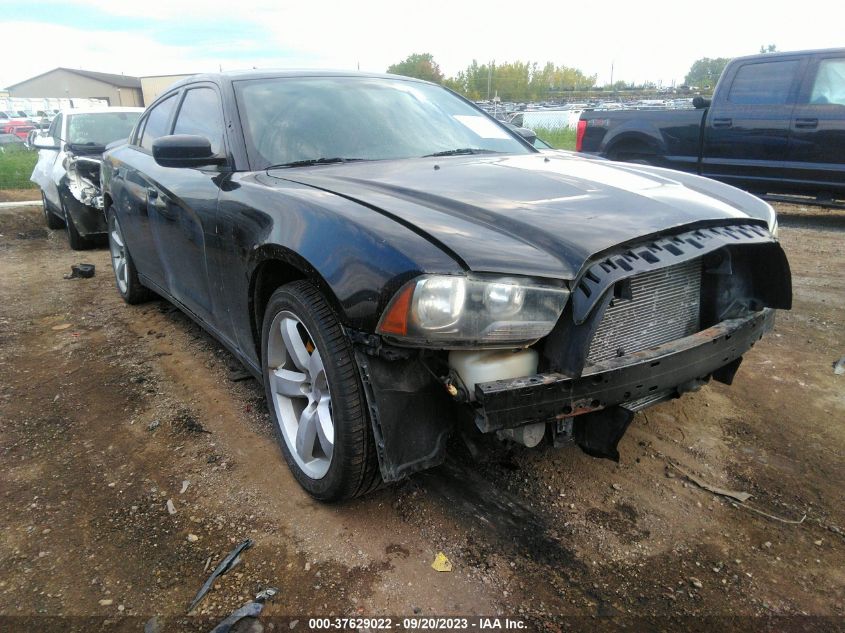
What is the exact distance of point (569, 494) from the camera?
7.63 ft

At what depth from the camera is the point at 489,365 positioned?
174 centimetres

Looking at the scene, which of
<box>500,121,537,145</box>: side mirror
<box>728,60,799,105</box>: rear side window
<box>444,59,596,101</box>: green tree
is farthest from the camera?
<box>444,59,596,101</box>: green tree

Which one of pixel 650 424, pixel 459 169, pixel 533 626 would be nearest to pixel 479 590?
pixel 533 626

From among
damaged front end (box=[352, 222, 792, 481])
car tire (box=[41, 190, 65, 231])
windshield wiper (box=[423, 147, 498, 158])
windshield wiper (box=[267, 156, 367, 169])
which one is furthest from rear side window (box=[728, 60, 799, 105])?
car tire (box=[41, 190, 65, 231])

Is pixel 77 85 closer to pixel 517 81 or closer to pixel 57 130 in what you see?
pixel 517 81

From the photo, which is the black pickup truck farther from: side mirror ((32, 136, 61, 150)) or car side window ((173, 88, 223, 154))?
side mirror ((32, 136, 61, 150))

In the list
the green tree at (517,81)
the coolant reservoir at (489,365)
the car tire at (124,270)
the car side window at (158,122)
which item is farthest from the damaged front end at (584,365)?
the green tree at (517,81)

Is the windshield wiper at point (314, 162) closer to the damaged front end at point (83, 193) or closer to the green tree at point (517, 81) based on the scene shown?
the damaged front end at point (83, 193)

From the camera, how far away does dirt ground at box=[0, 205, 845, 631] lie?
184 cm

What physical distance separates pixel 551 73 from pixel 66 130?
66.4 m

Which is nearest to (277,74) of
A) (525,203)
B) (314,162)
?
(314,162)

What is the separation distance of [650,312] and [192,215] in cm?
218

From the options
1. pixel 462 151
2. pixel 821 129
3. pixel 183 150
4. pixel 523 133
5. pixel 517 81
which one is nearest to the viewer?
pixel 183 150

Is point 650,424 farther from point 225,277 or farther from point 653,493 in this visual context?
point 225,277
